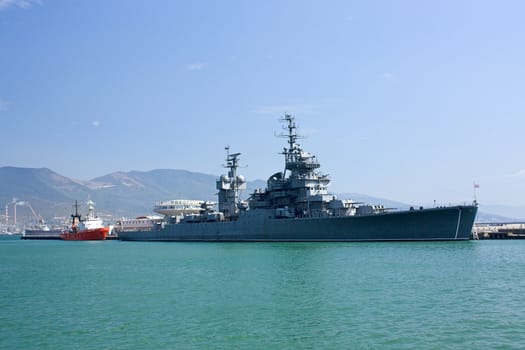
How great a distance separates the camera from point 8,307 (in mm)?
20453

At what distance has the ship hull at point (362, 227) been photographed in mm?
44969

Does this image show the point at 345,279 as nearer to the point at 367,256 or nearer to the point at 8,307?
the point at 367,256

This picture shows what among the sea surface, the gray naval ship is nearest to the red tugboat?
the gray naval ship

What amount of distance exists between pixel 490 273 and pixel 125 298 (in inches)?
680

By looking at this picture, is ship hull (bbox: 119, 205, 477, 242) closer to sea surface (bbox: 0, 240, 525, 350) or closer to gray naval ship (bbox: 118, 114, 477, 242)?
gray naval ship (bbox: 118, 114, 477, 242)

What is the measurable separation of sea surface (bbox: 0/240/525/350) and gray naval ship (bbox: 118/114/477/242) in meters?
12.9

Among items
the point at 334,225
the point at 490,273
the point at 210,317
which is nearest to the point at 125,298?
the point at 210,317

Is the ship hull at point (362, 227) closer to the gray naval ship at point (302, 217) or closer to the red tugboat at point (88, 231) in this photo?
the gray naval ship at point (302, 217)

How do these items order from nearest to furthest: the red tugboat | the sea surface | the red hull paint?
the sea surface
the red hull paint
the red tugboat

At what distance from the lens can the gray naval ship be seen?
45438 mm

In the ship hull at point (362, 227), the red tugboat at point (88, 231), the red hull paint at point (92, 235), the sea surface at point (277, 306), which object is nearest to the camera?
the sea surface at point (277, 306)

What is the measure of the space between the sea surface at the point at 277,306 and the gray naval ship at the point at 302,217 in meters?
12.9

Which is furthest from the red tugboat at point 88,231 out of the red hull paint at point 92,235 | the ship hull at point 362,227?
the ship hull at point 362,227

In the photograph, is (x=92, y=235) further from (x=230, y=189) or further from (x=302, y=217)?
(x=302, y=217)
